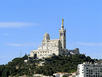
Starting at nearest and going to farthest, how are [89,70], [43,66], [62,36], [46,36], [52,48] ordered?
[89,70]
[43,66]
[52,48]
[62,36]
[46,36]

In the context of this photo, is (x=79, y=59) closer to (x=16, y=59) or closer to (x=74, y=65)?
(x=74, y=65)

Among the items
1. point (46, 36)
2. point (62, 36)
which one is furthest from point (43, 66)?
point (46, 36)

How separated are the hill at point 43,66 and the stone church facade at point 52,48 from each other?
109 inches

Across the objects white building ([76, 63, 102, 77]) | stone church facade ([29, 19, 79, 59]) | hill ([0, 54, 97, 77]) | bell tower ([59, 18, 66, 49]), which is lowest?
white building ([76, 63, 102, 77])

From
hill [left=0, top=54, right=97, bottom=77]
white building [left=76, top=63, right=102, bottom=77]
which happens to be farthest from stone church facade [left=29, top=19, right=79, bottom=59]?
white building [left=76, top=63, right=102, bottom=77]

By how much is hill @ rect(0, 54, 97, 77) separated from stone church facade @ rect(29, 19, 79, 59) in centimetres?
276

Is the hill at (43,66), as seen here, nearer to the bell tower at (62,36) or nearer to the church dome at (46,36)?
the bell tower at (62,36)

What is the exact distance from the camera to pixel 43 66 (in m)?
116

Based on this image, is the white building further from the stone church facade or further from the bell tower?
the bell tower

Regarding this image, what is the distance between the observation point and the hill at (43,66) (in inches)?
4402

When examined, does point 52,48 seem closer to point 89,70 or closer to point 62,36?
point 62,36

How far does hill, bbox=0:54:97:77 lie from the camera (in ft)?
367

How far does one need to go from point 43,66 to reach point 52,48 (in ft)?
37.2

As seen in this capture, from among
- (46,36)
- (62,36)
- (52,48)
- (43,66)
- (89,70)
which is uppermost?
(46,36)
